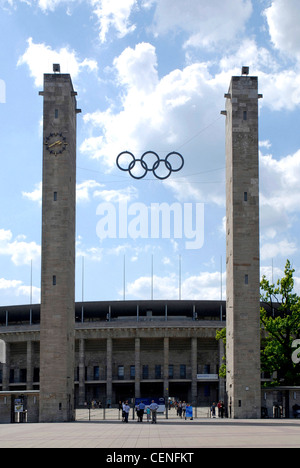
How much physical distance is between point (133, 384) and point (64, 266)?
44.3 metres

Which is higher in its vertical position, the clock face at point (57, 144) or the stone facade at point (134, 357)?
the clock face at point (57, 144)

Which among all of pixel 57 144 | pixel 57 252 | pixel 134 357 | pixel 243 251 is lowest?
pixel 134 357

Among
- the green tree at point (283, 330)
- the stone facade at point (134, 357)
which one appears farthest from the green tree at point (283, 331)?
the stone facade at point (134, 357)

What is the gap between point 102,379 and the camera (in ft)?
328

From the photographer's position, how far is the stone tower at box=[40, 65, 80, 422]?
59681mm

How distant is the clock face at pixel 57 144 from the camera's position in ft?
207

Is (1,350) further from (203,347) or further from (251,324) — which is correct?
(251,324)

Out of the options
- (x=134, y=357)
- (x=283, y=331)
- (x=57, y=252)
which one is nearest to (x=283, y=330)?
(x=283, y=331)

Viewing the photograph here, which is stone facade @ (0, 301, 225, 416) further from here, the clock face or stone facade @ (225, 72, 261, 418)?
the clock face

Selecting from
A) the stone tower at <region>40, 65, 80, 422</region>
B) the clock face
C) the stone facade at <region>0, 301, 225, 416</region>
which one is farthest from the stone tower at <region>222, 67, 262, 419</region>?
the stone facade at <region>0, 301, 225, 416</region>

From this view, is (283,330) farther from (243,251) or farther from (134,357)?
(134,357)

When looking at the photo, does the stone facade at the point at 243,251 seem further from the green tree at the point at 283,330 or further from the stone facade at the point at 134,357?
the stone facade at the point at 134,357

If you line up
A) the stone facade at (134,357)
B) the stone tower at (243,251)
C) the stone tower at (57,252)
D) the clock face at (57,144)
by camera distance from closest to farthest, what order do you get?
the stone tower at (57,252), the stone tower at (243,251), the clock face at (57,144), the stone facade at (134,357)

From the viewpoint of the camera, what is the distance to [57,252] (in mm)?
61594
